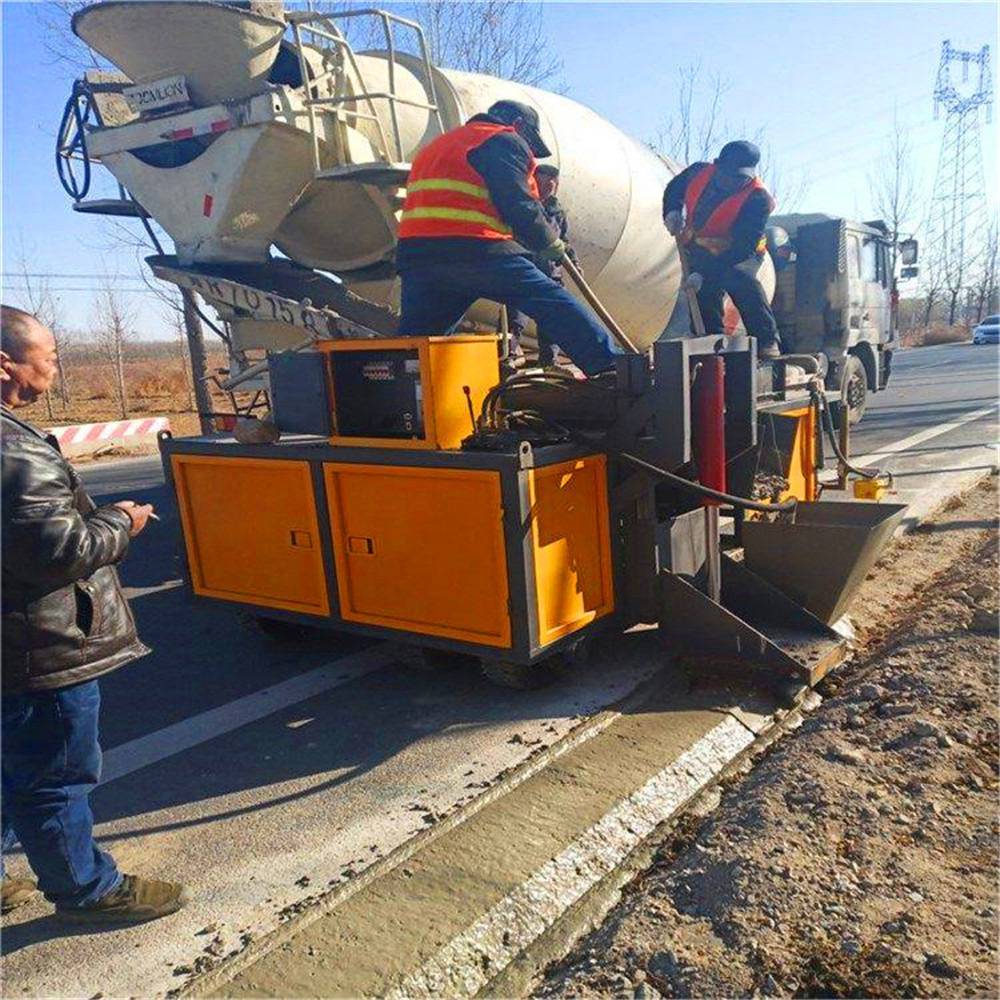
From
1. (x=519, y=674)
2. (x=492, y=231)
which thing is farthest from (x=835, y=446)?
(x=519, y=674)

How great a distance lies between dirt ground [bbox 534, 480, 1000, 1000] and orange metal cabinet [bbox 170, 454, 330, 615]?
209 cm

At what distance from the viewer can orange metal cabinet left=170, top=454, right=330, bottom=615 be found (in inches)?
164

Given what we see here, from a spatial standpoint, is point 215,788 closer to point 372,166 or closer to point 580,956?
point 580,956

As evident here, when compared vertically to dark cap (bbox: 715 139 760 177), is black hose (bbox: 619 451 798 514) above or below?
below

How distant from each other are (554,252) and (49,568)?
3058mm

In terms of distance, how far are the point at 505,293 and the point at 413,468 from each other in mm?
1296

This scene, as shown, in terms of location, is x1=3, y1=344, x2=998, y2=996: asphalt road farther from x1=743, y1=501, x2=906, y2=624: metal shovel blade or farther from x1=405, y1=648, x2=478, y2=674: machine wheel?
x1=743, y1=501, x2=906, y2=624: metal shovel blade

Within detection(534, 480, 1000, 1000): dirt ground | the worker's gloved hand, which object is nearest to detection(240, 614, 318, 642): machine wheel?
the worker's gloved hand

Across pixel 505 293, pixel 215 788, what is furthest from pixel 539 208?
pixel 215 788

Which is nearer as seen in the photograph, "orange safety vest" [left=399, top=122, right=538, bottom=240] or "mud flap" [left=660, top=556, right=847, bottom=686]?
"mud flap" [left=660, top=556, right=847, bottom=686]

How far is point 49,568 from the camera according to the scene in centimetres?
229

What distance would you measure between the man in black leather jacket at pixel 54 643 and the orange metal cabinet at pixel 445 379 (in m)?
1.39

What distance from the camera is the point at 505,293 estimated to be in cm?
459

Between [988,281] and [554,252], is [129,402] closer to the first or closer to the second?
[554,252]
